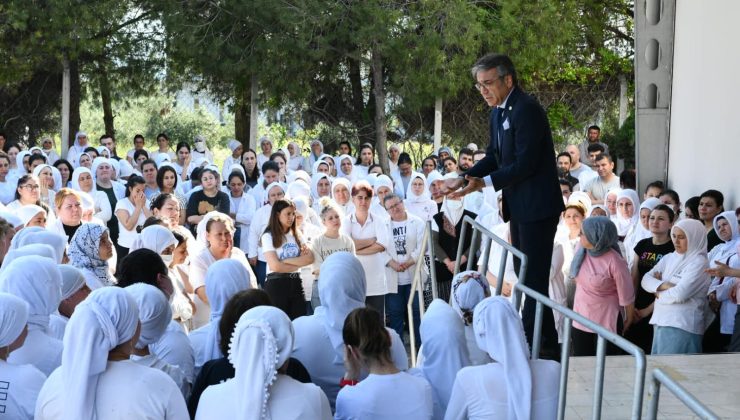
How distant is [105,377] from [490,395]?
62.2 inches

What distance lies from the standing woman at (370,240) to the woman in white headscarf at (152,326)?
4.85 metres

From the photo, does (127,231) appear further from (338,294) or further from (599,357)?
(599,357)

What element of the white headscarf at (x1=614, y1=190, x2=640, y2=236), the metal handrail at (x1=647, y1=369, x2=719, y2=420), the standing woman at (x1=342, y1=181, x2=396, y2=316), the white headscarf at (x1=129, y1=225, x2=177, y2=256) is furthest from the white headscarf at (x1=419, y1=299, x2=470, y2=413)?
the white headscarf at (x1=614, y1=190, x2=640, y2=236)

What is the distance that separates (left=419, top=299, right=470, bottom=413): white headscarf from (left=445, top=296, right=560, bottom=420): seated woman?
64cm

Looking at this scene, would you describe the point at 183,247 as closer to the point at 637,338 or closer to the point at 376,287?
the point at 376,287

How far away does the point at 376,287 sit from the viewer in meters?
9.75

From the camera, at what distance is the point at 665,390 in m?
5.09

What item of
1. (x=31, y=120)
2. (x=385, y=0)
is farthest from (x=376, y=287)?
(x=31, y=120)

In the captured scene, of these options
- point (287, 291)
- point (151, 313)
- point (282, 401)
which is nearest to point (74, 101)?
point (287, 291)

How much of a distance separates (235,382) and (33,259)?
1.72m

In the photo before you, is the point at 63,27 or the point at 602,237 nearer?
the point at 602,237

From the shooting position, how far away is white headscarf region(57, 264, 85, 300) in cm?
587

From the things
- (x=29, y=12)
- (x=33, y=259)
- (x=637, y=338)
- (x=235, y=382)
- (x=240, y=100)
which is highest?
(x=29, y=12)

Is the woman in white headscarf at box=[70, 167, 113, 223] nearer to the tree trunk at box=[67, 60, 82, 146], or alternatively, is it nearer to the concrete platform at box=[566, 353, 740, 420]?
the concrete platform at box=[566, 353, 740, 420]
